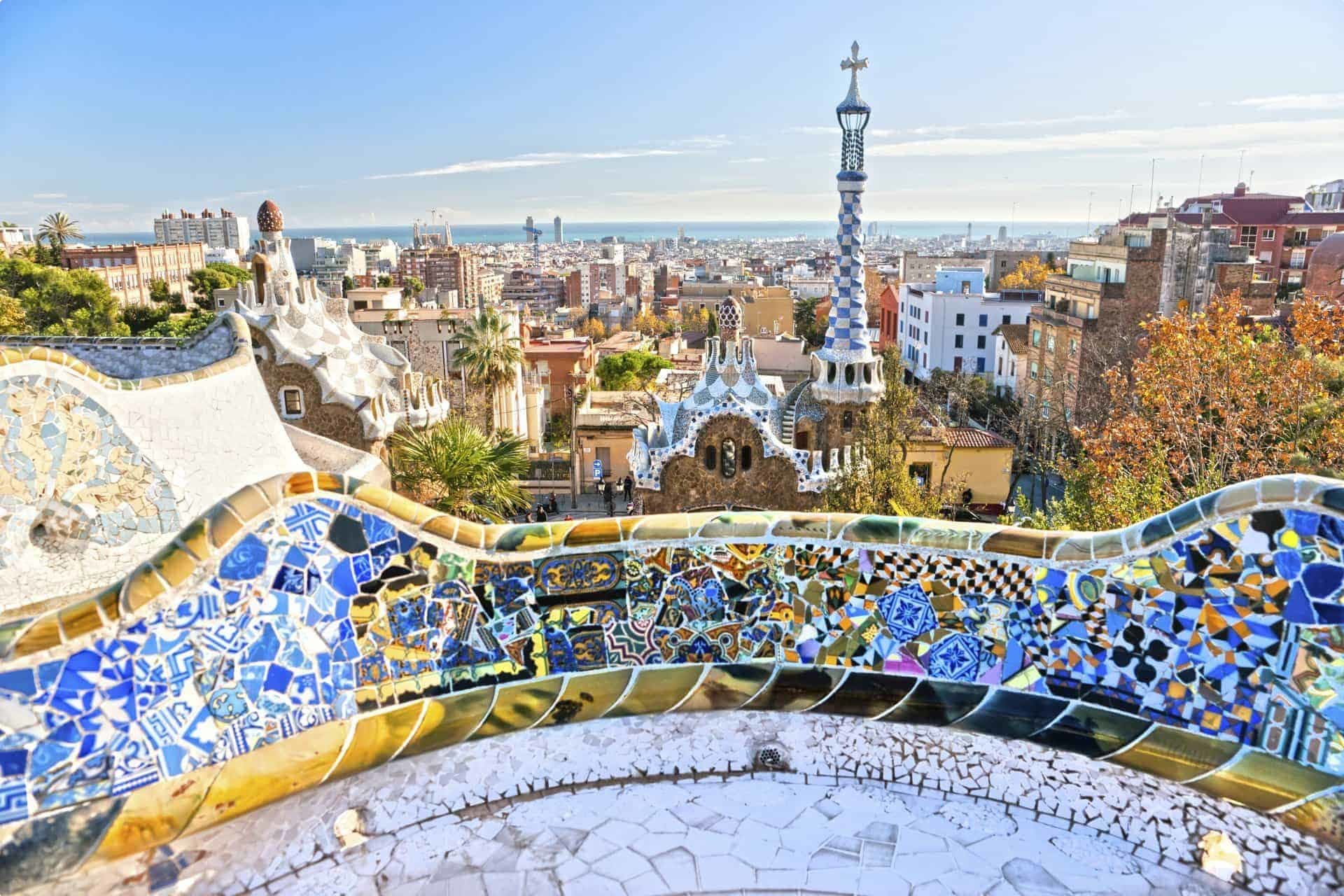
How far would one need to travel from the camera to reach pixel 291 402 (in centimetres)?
1533

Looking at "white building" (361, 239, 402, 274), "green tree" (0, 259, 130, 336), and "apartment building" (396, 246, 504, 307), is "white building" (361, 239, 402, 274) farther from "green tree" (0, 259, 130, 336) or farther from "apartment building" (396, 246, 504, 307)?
"green tree" (0, 259, 130, 336)

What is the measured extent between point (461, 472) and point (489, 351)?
948 centimetres

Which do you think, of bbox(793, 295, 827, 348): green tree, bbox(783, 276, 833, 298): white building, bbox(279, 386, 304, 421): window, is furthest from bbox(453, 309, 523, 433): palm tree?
bbox(783, 276, 833, 298): white building

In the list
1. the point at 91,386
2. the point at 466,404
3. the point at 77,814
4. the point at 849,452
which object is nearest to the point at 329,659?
the point at 77,814

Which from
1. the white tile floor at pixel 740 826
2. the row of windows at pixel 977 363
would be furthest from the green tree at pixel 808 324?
the white tile floor at pixel 740 826

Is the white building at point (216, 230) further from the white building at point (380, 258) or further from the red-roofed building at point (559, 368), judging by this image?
the red-roofed building at point (559, 368)

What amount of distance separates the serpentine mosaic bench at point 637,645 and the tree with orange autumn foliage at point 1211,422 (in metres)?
6.25

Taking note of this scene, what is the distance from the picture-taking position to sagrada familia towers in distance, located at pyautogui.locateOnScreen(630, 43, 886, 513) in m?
14.5

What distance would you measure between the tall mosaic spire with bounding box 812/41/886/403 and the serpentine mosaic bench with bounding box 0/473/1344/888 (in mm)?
12144

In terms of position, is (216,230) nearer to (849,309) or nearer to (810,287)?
(810,287)

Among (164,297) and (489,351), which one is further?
(164,297)

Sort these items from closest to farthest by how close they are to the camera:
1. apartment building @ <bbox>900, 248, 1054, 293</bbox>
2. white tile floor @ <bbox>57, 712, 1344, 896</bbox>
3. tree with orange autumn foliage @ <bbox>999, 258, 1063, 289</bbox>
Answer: white tile floor @ <bbox>57, 712, 1344, 896</bbox>
tree with orange autumn foliage @ <bbox>999, 258, 1063, 289</bbox>
apartment building @ <bbox>900, 248, 1054, 293</bbox>

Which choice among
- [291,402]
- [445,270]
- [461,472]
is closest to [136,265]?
[445,270]

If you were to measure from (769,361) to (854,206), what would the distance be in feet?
55.6
